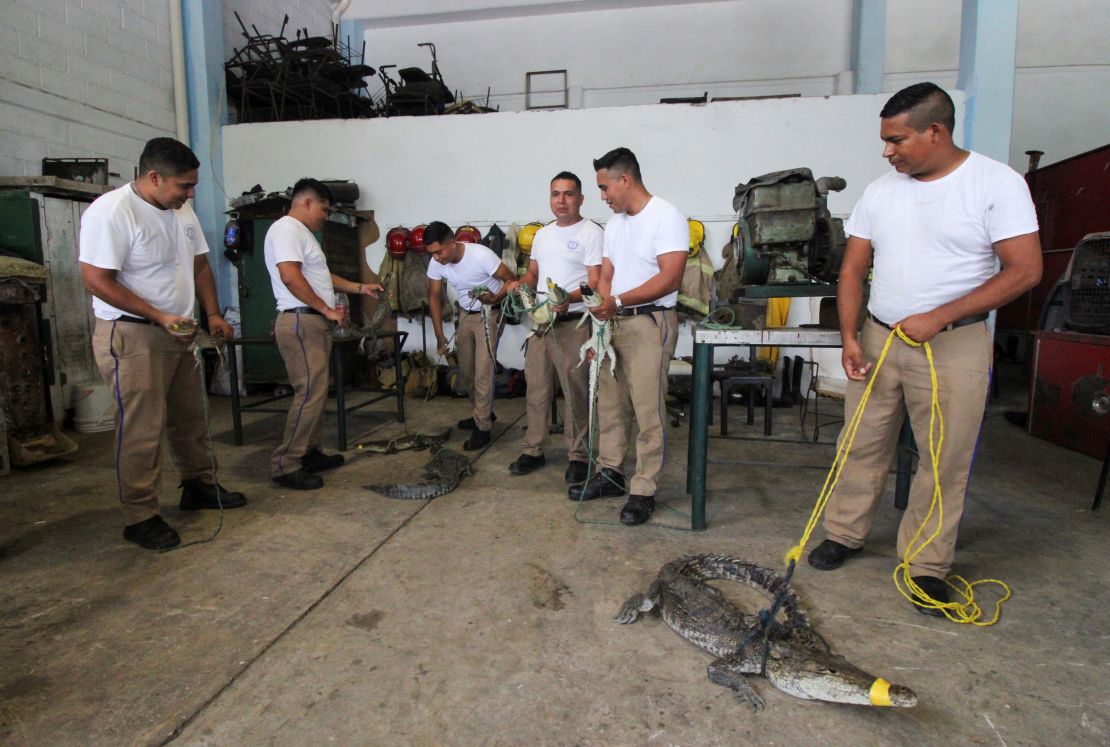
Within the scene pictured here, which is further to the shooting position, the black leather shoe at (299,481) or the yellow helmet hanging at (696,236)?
the yellow helmet hanging at (696,236)

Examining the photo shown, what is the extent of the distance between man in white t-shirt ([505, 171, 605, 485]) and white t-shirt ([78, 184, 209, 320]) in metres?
1.55

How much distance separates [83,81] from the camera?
470cm

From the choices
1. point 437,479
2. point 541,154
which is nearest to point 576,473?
point 437,479

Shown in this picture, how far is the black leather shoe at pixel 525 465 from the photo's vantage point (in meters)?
3.29

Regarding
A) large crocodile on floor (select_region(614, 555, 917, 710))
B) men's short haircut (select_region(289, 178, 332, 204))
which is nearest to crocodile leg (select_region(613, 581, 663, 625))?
large crocodile on floor (select_region(614, 555, 917, 710))

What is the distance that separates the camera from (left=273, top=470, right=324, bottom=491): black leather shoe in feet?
10.1

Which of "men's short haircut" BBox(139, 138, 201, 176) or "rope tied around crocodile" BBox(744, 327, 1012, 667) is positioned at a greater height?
"men's short haircut" BBox(139, 138, 201, 176)

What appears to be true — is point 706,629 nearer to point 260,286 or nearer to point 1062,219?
point 260,286

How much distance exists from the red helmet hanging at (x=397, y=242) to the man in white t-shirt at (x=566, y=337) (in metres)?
2.95

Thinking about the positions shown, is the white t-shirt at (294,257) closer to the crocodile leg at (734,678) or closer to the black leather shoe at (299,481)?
the black leather shoe at (299,481)

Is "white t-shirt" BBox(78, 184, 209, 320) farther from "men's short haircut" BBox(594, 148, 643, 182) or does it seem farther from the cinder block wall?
the cinder block wall

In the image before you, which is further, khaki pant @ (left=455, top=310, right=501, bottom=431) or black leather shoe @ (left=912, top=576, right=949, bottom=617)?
khaki pant @ (left=455, top=310, right=501, bottom=431)

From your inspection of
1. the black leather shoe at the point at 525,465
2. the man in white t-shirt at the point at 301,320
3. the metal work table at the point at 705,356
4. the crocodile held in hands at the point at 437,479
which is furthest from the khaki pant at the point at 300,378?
the metal work table at the point at 705,356

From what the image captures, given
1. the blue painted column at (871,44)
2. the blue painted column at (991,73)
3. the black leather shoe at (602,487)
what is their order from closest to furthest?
the black leather shoe at (602,487) < the blue painted column at (991,73) < the blue painted column at (871,44)
